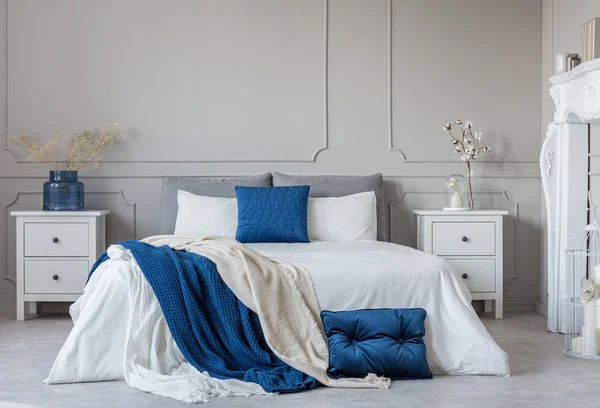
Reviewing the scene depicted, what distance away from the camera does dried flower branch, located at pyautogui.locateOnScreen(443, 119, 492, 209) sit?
5.39 meters

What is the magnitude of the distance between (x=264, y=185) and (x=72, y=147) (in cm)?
145

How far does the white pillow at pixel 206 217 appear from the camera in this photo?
4902 millimetres

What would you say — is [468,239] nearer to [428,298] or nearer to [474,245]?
[474,245]

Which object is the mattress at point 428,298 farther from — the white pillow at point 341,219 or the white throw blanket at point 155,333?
the white pillow at point 341,219

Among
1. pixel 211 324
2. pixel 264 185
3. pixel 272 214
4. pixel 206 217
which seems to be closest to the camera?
pixel 211 324

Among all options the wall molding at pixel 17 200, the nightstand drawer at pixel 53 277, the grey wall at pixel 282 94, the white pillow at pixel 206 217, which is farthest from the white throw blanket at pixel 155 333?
the grey wall at pixel 282 94

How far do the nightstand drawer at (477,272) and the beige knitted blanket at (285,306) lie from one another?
6.44ft

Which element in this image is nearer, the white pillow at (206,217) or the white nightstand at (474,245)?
the white pillow at (206,217)

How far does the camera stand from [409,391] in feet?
10.4

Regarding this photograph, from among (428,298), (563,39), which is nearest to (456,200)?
(563,39)

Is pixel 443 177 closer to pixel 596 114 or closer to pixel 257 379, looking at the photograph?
pixel 596 114

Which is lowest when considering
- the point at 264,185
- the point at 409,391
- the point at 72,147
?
the point at 409,391

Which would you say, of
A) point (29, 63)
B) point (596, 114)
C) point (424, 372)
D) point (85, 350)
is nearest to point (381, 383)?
point (424, 372)

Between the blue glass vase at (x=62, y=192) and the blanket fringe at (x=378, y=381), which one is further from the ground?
the blue glass vase at (x=62, y=192)
